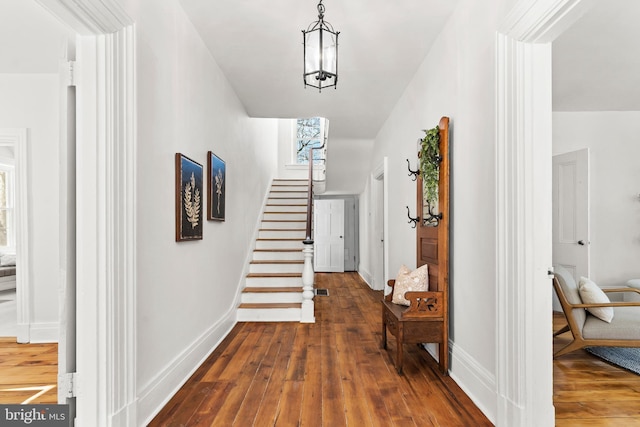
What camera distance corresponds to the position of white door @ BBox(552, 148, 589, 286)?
4555 mm

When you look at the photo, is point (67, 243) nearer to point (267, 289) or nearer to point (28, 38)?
point (28, 38)

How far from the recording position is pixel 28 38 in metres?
3.08

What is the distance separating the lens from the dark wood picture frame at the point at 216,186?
3.47 metres

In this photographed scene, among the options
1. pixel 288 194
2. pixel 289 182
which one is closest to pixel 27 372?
pixel 288 194

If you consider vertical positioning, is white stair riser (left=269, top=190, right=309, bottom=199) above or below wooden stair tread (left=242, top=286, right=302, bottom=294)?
above

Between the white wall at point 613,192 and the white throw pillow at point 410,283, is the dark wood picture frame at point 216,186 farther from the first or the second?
the white wall at point 613,192

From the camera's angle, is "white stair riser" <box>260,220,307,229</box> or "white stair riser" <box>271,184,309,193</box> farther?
"white stair riser" <box>271,184,309,193</box>

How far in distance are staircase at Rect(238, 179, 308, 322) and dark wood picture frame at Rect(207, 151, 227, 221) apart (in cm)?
138

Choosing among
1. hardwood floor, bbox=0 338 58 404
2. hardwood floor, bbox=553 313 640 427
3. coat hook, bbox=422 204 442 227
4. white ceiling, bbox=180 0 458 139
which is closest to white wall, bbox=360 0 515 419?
coat hook, bbox=422 204 442 227

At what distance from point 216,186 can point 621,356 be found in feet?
12.6

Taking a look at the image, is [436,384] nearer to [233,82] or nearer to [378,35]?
[378,35]

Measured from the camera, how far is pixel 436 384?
2.69m

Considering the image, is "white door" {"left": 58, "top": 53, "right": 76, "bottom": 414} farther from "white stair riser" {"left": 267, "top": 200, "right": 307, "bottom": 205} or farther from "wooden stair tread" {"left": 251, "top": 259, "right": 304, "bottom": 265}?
"white stair riser" {"left": 267, "top": 200, "right": 307, "bottom": 205}

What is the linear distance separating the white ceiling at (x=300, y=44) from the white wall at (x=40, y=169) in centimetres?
182
